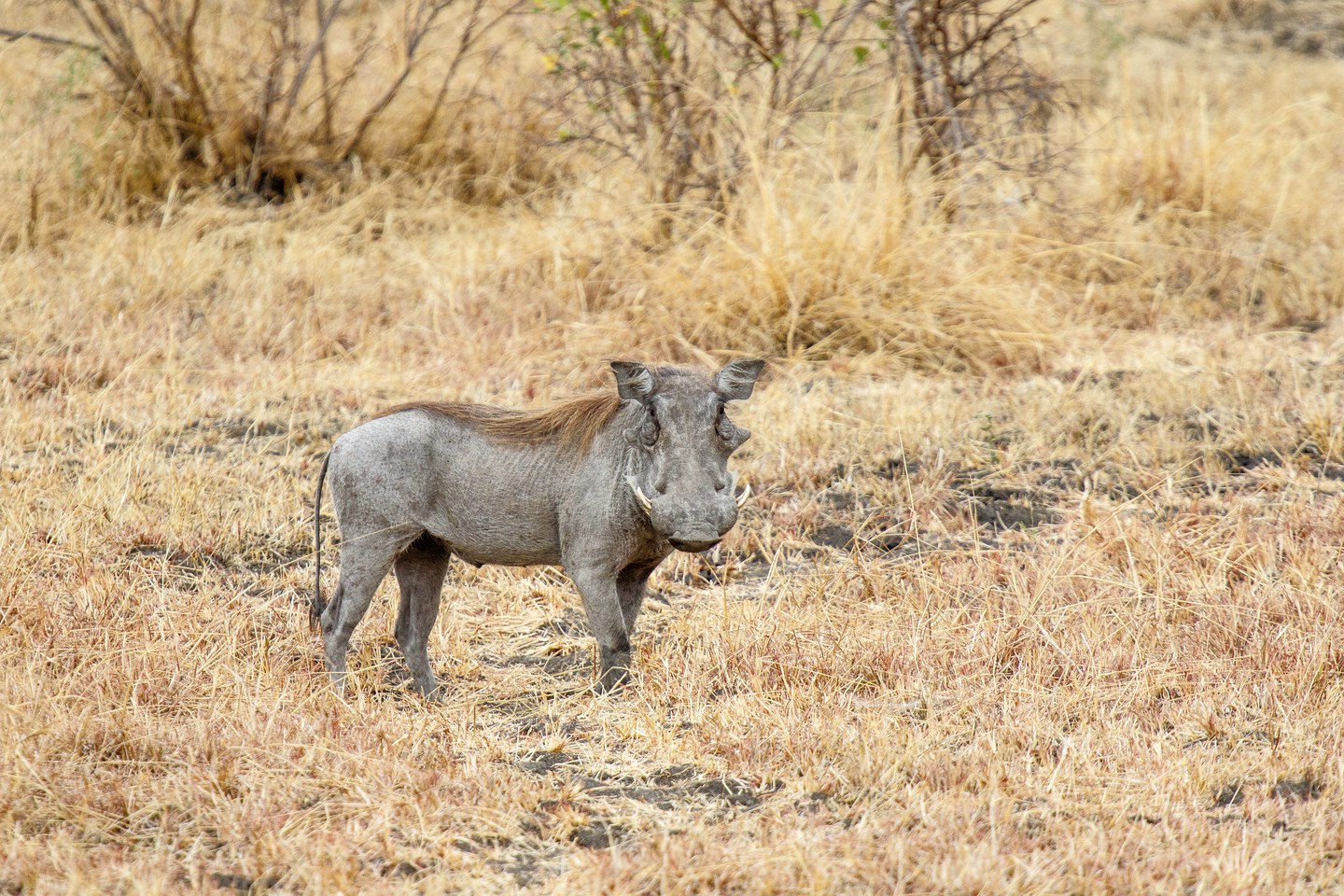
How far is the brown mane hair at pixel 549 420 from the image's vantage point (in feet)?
13.1

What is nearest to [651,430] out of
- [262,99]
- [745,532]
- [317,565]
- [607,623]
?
[607,623]

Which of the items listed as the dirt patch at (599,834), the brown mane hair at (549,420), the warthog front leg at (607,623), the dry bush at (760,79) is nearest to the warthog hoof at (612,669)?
the warthog front leg at (607,623)

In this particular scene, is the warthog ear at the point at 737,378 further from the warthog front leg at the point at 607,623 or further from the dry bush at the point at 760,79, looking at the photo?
the dry bush at the point at 760,79

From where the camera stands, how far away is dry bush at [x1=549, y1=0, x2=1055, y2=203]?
296 inches

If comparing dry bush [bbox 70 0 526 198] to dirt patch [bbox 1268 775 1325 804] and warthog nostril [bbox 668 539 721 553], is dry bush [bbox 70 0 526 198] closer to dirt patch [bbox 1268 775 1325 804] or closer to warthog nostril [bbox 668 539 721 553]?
warthog nostril [bbox 668 539 721 553]

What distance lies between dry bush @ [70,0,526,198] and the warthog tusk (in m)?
5.25

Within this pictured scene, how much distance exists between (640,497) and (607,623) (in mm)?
416

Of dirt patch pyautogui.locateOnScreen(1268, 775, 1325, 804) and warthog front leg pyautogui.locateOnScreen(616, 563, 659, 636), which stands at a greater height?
warthog front leg pyautogui.locateOnScreen(616, 563, 659, 636)

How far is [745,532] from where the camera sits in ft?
17.2

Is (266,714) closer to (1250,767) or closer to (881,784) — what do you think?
(881,784)

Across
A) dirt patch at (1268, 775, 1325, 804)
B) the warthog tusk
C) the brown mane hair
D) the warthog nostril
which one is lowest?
dirt patch at (1268, 775, 1325, 804)

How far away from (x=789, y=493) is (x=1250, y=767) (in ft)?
7.71

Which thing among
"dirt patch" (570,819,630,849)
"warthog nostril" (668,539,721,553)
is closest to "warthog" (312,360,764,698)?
"warthog nostril" (668,539,721,553)

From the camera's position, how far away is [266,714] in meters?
3.60
